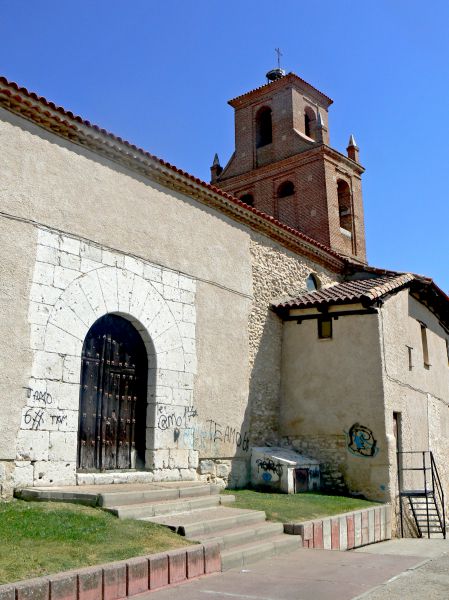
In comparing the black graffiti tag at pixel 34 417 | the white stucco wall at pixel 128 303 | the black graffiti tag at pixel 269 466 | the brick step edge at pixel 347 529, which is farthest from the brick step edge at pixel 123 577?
the black graffiti tag at pixel 269 466

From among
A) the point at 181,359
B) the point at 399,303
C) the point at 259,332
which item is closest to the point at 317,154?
the point at 399,303

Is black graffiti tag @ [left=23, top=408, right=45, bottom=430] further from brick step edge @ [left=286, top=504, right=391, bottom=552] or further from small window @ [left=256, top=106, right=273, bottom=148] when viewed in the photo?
small window @ [left=256, top=106, right=273, bottom=148]

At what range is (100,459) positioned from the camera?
9.13 metres

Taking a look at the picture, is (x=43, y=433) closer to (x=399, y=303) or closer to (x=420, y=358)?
(x=399, y=303)

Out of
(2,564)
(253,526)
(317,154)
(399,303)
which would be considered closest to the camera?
(2,564)

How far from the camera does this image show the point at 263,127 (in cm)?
2309

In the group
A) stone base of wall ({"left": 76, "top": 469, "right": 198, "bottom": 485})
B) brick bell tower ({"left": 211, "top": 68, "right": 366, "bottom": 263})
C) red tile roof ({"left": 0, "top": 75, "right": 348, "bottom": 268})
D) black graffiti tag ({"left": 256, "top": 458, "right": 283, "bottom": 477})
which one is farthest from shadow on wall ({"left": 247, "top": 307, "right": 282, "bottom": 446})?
brick bell tower ({"left": 211, "top": 68, "right": 366, "bottom": 263})

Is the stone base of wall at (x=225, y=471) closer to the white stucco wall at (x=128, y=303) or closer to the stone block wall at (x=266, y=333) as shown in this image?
the white stucco wall at (x=128, y=303)

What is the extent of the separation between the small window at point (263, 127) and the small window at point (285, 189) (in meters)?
2.17

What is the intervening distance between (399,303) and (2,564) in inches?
457

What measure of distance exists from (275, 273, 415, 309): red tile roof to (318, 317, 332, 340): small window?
38 centimetres

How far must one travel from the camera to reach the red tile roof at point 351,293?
12.7 metres

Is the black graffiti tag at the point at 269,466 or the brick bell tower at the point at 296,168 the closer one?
the black graffiti tag at the point at 269,466

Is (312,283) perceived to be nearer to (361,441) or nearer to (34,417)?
(361,441)
